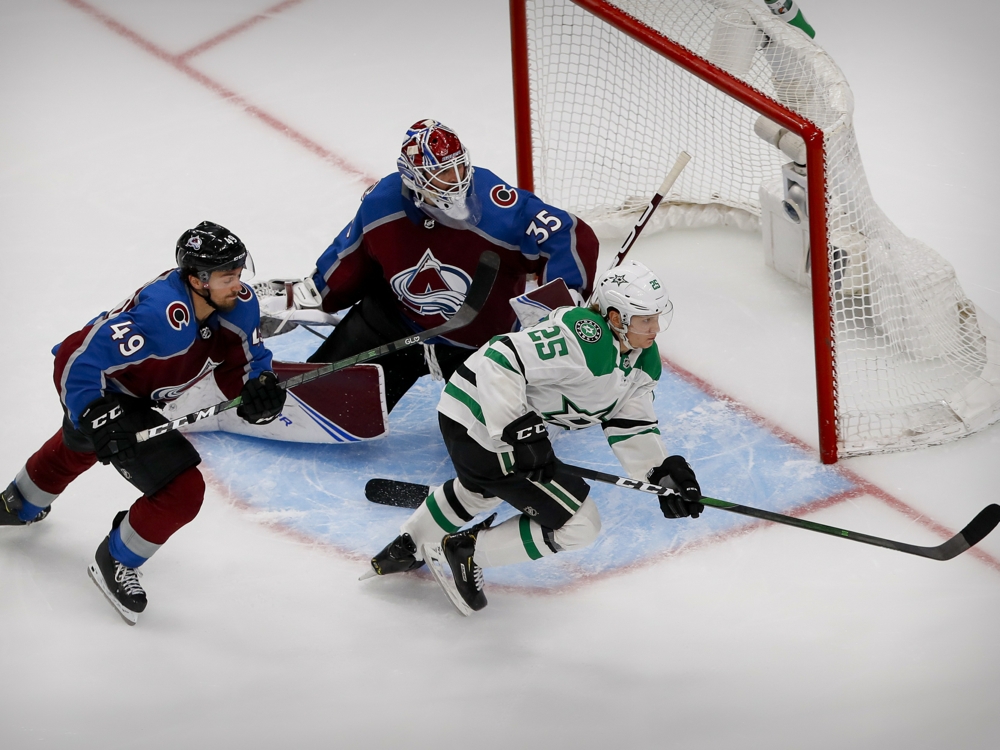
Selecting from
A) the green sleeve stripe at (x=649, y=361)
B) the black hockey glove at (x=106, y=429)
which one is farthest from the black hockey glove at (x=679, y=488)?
the black hockey glove at (x=106, y=429)

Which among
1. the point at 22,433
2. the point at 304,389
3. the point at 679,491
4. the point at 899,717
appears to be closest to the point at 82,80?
the point at 22,433

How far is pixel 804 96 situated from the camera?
3.72 meters

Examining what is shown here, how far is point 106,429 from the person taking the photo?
304 cm

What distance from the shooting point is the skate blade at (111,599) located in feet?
10.9

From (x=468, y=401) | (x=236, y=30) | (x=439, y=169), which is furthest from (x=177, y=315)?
(x=236, y=30)

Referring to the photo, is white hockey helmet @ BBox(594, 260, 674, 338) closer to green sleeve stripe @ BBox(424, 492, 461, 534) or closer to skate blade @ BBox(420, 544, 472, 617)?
green sleeve stripe @ BBox(424, 492, 461, 534)

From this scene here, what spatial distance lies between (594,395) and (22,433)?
74.3 inches

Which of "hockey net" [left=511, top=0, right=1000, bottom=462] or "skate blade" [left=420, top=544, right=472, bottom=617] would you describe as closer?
"skate blade" [left=420, top=544, right=472, bottom=617]

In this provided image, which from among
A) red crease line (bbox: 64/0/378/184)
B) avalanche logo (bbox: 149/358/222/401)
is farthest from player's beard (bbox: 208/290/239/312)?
red crease line (bbox: 64/0/378/184)

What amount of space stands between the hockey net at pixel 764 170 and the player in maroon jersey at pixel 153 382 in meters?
1.39

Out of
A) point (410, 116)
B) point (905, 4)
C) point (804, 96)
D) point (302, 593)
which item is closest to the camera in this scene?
point (302, 593)

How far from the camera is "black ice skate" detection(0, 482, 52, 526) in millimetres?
3488

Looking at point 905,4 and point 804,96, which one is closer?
point 804,96

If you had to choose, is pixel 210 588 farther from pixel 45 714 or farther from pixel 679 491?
pixel 679 491
